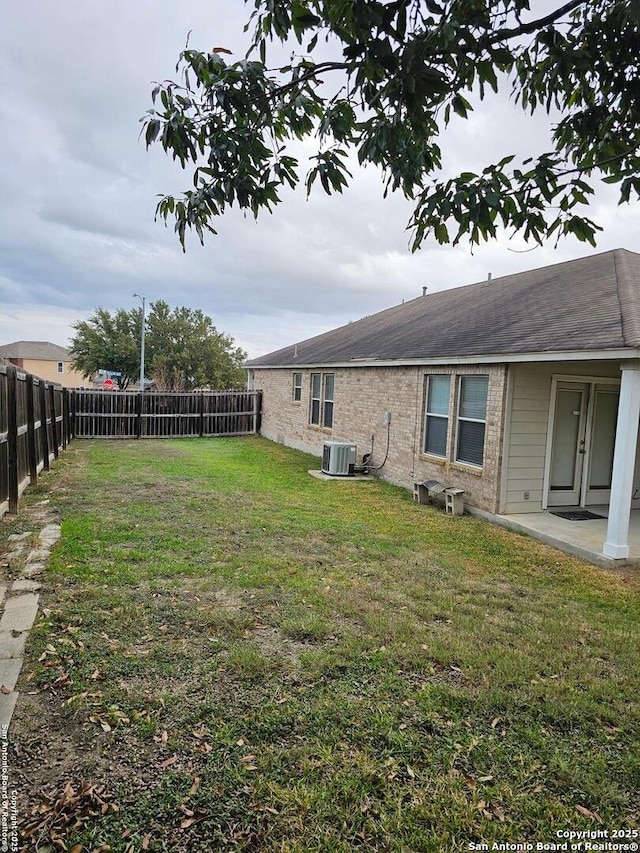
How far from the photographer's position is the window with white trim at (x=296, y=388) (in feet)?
52.9

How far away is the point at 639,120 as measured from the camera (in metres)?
2.97

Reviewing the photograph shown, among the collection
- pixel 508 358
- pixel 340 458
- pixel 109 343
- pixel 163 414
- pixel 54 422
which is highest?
pixel 109 343

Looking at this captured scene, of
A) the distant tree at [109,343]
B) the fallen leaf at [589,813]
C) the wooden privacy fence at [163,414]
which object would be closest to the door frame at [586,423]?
the fallen leaf at [589,813]

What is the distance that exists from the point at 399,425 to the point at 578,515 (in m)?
3.78

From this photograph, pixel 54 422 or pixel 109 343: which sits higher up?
pixel 109 343

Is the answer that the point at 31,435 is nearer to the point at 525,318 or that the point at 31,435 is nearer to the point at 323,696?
the point at 323,696

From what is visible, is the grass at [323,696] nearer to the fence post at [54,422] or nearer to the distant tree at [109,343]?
the fence post at [54,422]

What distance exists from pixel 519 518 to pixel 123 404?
528 inches

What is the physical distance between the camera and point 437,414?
9.40m

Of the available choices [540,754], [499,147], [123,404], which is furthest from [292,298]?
[540,754]

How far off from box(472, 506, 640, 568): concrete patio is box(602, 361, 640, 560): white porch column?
0.17m

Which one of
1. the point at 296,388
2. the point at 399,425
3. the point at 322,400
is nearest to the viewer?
the point at 399,425

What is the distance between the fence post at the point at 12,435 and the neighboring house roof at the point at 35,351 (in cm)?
5722

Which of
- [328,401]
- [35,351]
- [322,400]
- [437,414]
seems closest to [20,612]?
[437,414]
